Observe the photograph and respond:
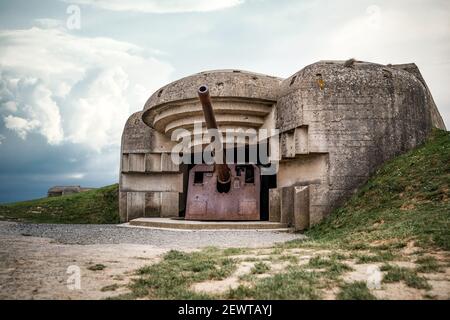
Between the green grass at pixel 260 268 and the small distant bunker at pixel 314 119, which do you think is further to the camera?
the small distant bunker at pixel 314 119

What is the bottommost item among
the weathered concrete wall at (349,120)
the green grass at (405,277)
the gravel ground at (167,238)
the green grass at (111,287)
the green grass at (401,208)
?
the gravel ground at (167,238)

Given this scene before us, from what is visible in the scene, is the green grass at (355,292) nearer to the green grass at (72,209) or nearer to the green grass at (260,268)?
the green grass at (260,268)

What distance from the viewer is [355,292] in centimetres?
246

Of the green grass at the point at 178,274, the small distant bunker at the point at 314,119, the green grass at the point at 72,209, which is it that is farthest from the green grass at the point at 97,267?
the green grass at the point at 72,209

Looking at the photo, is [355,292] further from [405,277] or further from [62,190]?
[62,190]

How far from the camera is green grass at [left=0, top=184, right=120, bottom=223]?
1249cm

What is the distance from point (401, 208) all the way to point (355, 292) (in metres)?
4.30

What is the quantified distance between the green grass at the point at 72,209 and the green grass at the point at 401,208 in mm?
7912

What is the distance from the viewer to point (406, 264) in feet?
11.1

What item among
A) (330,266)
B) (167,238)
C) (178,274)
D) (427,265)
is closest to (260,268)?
(330,266)

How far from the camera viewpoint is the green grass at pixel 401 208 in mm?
4598

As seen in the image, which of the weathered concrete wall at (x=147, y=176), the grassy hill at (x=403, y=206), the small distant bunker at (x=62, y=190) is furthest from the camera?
the small distant bunker at (x=62, y=190)

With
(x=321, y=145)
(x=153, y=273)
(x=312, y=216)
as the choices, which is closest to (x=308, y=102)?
(x=321, y=145)
